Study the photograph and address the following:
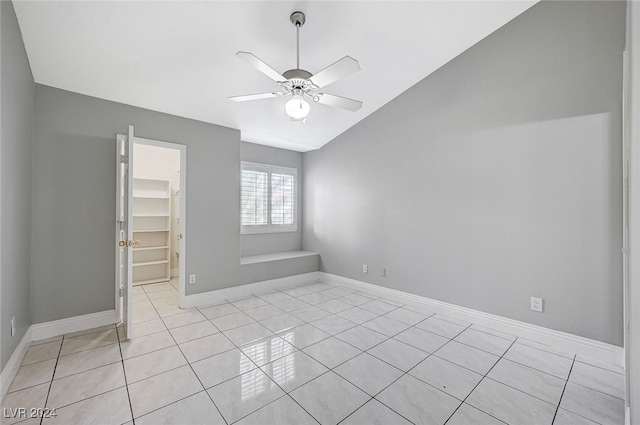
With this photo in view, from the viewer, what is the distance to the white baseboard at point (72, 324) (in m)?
2.77

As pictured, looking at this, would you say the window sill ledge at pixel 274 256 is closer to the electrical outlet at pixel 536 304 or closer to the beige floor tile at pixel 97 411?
the beige floor tile at pixel 97 411

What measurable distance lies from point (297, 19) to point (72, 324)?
3852 millimetres

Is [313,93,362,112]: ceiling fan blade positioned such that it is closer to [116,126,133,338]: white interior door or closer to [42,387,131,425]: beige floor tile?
[116,126,133,338]: white interior door

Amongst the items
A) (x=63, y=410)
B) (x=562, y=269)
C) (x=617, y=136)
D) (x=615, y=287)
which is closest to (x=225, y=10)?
(x=63, y=410)

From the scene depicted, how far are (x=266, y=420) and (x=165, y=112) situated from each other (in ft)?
11.7

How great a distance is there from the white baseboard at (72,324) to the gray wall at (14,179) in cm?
16

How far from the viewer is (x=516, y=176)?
2.90 m

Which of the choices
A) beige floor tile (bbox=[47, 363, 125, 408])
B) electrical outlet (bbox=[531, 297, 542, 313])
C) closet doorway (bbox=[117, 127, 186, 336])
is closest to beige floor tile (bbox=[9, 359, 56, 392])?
beige floor tile (bbox=[47, 363, 125, 408])

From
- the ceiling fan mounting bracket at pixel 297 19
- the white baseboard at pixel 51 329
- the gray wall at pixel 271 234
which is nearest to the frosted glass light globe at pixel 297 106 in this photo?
the ceiling fan mounting bracket at pixel 297 19

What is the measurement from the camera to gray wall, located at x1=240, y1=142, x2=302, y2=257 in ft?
16.0

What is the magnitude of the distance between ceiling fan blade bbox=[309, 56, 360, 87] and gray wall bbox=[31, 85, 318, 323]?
2357 millimetres

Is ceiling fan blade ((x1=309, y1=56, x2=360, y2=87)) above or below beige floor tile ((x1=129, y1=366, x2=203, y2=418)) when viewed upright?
above

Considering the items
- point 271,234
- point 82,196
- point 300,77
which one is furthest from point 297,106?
point 271,234

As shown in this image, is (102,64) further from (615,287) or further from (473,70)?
(615,287)
